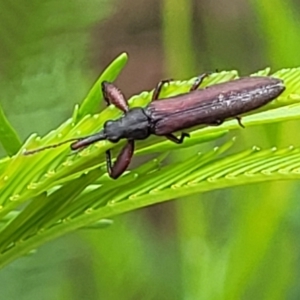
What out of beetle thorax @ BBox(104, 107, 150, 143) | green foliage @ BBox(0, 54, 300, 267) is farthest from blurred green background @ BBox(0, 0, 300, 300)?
green foliage @ BBox(0, 54, 300, 267)

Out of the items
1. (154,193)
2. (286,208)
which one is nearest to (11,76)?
(154,193)

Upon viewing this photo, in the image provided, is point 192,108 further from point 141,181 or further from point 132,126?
point 141,181

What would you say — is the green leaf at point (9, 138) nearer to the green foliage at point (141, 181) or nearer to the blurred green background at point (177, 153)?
the green foliage at point (141, 181)

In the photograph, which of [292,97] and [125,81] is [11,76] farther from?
[125,81]

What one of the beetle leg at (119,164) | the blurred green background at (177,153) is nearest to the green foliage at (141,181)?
the beetle leg at (119,164)

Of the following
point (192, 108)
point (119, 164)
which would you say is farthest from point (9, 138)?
point (192, 108)

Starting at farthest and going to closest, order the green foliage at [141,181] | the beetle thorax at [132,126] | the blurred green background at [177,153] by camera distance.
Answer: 1. the blurred green background at [177,153]
2. the beetle thorax at [132,126]
3. the green foliage at [141,181]
